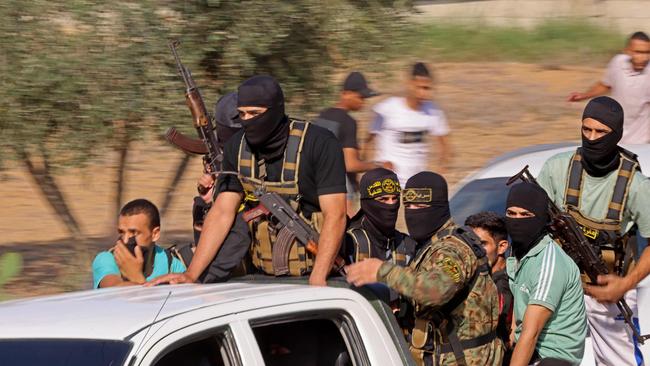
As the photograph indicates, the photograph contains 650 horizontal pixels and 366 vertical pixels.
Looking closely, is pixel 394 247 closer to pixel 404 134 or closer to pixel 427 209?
pixel 427 209

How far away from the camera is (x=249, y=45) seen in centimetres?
862

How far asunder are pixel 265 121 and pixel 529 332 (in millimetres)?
1344

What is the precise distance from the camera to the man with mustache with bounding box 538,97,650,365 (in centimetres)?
591

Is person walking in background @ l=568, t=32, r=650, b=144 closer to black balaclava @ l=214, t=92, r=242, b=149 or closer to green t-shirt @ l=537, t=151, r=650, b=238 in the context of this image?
green t-shirt @ l=537, t=151, r=650, b=238

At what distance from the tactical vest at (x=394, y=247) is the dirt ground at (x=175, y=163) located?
4752 mm

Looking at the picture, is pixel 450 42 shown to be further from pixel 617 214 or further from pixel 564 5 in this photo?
pixel 617 214

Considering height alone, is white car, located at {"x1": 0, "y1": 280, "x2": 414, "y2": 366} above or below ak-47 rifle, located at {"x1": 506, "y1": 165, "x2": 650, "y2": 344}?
above

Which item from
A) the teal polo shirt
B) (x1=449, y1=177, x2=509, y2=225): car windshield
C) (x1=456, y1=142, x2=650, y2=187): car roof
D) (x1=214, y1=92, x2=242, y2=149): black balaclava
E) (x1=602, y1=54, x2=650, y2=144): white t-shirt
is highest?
(x1=214, y1=92, x2=242, y2=149): black balaclava

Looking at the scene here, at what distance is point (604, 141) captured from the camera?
19.3 ft

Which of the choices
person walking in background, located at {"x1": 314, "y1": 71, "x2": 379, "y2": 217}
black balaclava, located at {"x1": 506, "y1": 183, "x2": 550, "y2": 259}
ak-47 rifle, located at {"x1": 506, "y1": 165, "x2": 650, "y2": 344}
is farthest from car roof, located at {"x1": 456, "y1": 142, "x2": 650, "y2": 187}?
person walking in background, located at {"x1": 314, "y1": 71, "x2": 379, "y2": 217}

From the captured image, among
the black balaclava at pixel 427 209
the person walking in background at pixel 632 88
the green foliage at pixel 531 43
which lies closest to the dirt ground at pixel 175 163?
the green foliage at pixel 531 43

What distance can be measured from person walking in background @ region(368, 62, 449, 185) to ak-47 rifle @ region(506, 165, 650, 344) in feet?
Answer: 11.2

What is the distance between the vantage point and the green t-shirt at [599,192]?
19.5 ft

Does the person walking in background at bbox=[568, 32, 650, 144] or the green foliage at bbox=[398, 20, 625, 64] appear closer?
the person walking in background at bbox=[568, 32, 650, 144]
